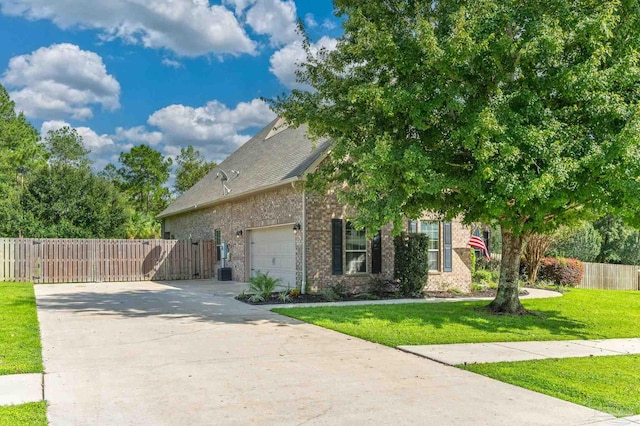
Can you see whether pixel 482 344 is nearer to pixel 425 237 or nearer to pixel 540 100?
pixel 540 100

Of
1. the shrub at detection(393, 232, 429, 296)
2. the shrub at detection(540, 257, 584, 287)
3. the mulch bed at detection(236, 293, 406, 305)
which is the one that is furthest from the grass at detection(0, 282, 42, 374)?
the shrub at detection(540, 257, 584, 287)

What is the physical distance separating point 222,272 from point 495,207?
13.3 m

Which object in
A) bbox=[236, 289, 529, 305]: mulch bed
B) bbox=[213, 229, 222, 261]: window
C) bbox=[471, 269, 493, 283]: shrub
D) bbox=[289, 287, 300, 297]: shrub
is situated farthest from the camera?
bbox=[213, 229, 222, 261]: window

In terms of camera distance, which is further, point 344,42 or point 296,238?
point 296,238

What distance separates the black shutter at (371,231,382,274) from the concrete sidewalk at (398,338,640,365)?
7297 mm

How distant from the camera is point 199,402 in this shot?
215 inches

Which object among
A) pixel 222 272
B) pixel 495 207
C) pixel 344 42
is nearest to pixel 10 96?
pixel 222 272

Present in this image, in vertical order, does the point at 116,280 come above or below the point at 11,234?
below

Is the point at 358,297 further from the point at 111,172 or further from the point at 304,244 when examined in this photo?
the point at 111,172

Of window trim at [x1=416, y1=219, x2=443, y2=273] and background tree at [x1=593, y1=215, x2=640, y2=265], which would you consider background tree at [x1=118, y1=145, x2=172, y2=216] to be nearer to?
background tree at [x1=593, y1=215, x2=640, y2=265]

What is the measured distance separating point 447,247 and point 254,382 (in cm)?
1238

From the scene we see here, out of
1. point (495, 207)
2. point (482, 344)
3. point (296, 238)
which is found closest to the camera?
point (482, 344)

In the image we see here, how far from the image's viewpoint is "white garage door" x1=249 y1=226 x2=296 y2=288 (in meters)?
16.7

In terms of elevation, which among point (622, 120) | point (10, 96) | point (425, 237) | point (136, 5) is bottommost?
point (425, 237)
